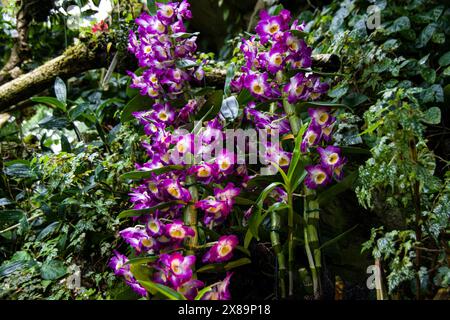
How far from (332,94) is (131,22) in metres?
1.07

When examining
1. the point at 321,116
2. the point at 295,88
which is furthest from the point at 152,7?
the point at 321,116

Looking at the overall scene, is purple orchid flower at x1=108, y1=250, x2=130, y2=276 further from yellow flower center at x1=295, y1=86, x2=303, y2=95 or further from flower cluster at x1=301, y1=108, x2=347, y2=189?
yellow flower center at x1=295, y1=86, x2=303, y2=95

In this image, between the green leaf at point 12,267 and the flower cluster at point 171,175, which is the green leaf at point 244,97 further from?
the green leaf at point 12,267

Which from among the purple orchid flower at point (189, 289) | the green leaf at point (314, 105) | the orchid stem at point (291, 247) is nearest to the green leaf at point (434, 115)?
the green leaf at point (314, 105)

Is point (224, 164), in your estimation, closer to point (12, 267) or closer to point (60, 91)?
point (12, 267)

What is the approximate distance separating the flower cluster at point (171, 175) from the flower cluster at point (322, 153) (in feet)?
0.63

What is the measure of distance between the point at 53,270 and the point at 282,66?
1.03m

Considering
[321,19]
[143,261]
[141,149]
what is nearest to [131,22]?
[141,149]

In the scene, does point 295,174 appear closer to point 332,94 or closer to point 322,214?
point 322,214

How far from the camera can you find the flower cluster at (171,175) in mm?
1089

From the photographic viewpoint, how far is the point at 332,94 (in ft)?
5.37

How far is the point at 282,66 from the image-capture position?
1325 mm

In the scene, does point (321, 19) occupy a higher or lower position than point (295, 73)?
higher

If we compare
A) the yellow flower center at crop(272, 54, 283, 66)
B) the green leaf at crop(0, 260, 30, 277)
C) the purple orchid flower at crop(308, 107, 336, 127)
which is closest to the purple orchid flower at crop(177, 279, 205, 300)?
the purple orchid flower at crop(308, 107, 336, 127)
